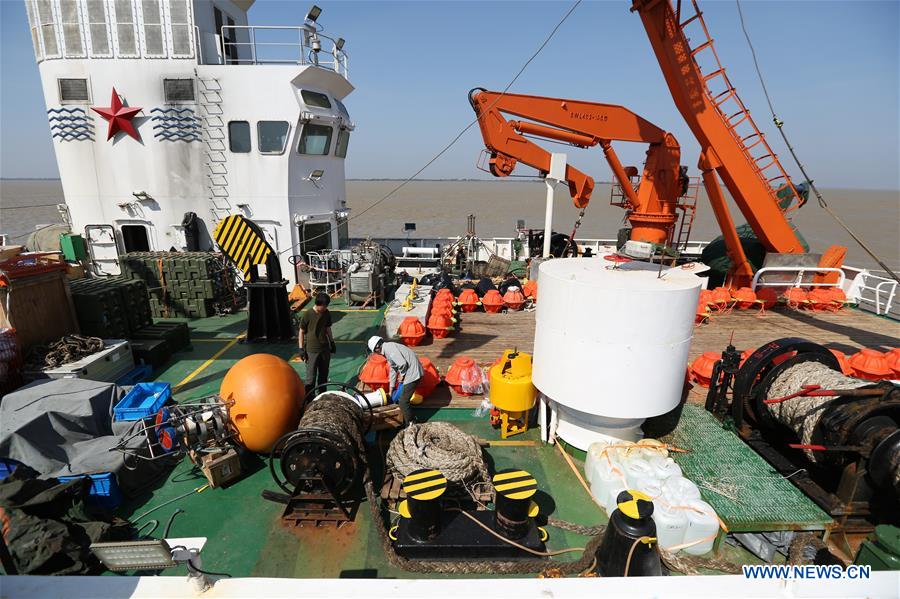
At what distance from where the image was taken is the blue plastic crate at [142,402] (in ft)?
18.6

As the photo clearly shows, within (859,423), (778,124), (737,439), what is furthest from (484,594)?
(778,124)

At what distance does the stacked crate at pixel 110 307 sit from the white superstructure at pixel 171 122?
12.7 ft

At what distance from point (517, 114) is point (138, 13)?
1073 cm

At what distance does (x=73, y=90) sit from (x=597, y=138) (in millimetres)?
14606

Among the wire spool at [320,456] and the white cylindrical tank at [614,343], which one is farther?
the white cylindrical tank at [614,343]

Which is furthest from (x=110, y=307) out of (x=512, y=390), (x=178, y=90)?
(x=512, y=390)

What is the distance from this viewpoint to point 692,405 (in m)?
6.09

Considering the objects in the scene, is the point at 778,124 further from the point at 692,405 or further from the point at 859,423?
the point at 859,423

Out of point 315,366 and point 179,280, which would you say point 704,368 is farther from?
point 179,280

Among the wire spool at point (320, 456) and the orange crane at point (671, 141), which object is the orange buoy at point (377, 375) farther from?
the orange crane at point (671, 141)

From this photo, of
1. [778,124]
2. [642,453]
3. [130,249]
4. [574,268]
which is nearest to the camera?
[642,453]

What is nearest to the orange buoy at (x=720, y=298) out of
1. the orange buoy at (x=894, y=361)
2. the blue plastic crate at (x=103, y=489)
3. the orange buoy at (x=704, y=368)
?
the orange buoy at (x=894, y=361)

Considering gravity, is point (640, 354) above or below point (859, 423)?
above

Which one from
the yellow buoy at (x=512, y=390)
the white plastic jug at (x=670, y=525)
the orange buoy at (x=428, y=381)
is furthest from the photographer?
the orange buoy at (x=428, y=381)
